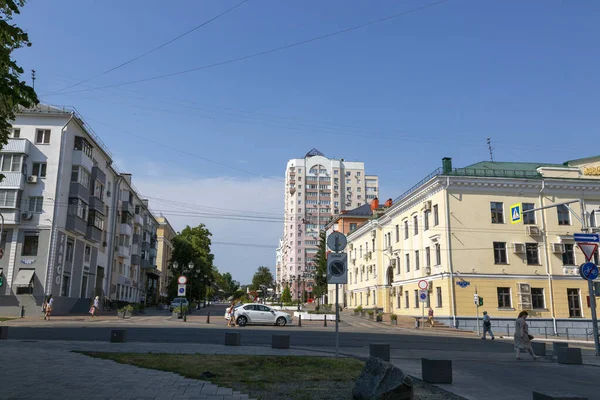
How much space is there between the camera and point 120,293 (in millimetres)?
59000

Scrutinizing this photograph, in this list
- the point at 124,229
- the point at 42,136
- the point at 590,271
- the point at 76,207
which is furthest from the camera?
the point at 124,229

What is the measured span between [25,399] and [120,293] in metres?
54.9

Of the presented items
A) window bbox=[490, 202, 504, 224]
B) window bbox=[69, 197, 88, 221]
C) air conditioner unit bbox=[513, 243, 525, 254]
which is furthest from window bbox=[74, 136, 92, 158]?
air conditioner unit bbox=[513, 243, 525, 254]

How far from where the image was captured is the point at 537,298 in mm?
38500

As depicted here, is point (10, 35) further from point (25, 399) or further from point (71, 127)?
point (71, 127)

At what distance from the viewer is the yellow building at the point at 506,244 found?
37.7 m

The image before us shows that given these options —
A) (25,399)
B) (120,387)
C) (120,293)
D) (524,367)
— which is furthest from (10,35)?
(120,293)

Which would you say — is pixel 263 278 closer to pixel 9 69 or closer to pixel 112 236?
pixel 112 236

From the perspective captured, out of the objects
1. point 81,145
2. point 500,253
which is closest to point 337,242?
point 500,253

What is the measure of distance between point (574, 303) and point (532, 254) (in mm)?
4993

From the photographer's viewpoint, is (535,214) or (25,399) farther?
(535,214)

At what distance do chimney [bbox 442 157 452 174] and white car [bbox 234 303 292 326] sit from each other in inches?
722

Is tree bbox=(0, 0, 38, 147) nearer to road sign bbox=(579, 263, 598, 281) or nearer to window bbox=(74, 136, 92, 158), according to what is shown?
road sign bbox=(579, 263, 598, 281)

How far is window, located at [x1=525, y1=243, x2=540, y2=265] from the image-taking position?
39.2 meters
